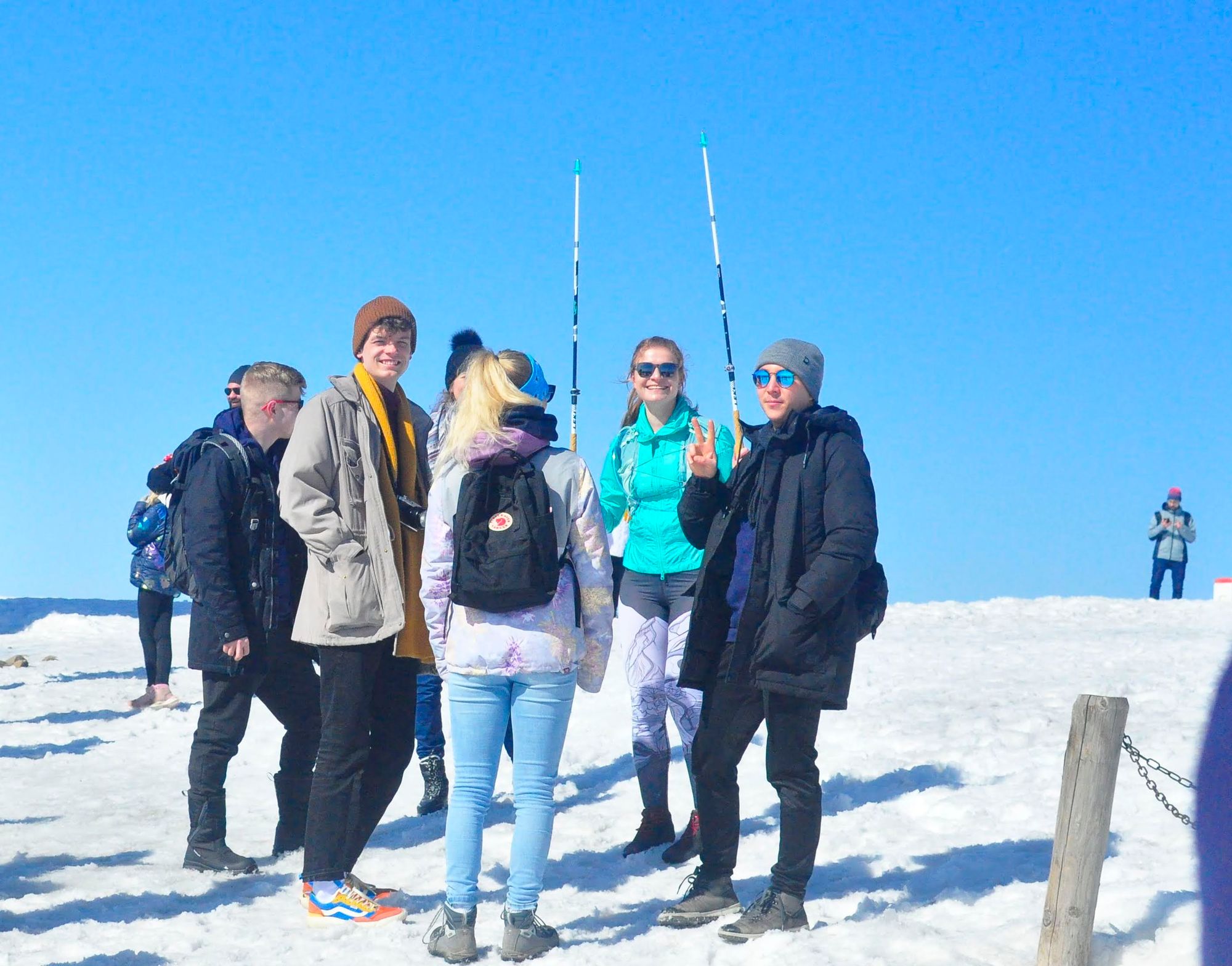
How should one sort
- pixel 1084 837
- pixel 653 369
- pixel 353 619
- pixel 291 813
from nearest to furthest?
pixel 1084 837 → pixel 353 619 → pixel 653 369 → pixel 291 813

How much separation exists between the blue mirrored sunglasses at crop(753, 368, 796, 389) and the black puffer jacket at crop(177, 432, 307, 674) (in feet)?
8.16

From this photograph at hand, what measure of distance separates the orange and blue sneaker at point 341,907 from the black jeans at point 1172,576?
66.6 ft

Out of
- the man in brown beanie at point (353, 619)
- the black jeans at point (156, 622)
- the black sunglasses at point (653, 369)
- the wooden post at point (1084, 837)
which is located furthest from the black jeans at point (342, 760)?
the black jeans at point (156, 622)

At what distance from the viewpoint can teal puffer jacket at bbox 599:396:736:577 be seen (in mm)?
6031

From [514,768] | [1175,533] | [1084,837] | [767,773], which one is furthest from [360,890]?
[1175,533]

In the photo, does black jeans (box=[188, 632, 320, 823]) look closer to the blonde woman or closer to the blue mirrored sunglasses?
the blonde woman

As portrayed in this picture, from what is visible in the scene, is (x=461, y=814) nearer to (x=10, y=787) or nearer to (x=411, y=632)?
(x=411, y=632)

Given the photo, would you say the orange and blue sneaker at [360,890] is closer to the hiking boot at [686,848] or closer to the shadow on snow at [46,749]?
the hiking boot at [686,848]

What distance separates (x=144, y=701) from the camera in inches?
485

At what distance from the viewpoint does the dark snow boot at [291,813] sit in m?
6.21

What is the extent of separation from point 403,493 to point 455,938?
6.35ft

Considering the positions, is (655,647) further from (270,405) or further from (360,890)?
(270,405)

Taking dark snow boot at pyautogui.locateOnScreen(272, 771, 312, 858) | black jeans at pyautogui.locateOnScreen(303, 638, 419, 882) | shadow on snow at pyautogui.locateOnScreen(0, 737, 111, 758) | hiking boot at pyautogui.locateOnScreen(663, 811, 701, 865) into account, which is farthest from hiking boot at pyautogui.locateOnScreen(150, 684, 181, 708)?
black jeans at pyautogui.locateOnScreen(303, 638, 419, 882)

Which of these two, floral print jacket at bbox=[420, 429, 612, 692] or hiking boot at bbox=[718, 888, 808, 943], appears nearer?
floral print jacket at bbox=[420, 429, 612, 692]
